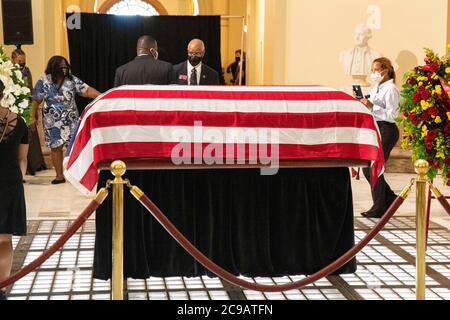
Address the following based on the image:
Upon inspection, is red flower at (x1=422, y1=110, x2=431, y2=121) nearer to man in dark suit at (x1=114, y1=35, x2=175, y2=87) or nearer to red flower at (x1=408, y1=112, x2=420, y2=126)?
red flower at (x1=408, y1=112, x2=420, y2=126)

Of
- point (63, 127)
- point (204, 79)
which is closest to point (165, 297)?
point (204, 79)

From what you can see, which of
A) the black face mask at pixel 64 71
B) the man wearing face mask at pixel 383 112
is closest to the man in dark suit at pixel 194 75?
the man wearing face mask at pixel 383 112

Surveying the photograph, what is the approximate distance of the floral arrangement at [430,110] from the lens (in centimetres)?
617

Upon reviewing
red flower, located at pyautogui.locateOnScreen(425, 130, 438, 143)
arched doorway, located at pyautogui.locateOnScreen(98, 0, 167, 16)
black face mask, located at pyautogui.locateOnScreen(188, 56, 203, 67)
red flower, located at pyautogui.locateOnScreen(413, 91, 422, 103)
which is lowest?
red flower, located at pyautogui.locateOnScreen(425, 130, 438, 143)

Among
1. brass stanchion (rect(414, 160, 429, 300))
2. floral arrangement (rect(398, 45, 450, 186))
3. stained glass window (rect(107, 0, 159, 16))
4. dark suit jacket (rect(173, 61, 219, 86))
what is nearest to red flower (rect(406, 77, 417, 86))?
floral arrangement (rect(398, 45, 450, 186))

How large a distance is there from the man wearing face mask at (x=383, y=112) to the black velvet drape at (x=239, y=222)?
7.79 feet

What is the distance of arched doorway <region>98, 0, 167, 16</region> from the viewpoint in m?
21.8

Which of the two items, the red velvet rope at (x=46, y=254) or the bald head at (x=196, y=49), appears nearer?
the red velvet rope at (x=46, y=254)

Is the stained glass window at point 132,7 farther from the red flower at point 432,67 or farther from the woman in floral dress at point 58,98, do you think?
the red flower at point 432,67

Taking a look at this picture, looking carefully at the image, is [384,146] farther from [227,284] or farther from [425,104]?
[227,284]

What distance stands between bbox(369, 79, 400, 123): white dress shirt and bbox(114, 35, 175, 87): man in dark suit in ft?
6.99

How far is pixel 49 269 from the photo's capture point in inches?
228

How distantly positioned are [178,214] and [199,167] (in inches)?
15.6

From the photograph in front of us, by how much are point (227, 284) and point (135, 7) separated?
1769cm
